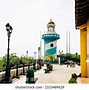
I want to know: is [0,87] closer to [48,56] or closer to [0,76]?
[0,76]

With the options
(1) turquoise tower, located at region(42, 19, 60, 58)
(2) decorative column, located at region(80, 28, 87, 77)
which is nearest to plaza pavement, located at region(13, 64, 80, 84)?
(2) decorative column, located at region(80, 28, 87, 77)

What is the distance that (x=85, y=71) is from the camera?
22.8m

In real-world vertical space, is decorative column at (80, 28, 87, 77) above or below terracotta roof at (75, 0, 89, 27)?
below

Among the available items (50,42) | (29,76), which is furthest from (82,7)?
(50,42)

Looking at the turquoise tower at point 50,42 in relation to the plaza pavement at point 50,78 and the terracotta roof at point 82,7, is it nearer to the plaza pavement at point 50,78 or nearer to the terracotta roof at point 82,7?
the plaza pavement at point 50,78

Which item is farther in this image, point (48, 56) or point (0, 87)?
point (48, 56)

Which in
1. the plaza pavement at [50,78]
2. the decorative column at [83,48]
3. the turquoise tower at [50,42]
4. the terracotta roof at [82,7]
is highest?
the turquoise tower at [50,42]

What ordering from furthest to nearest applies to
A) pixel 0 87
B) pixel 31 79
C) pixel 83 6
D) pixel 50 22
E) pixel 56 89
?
pixel 50 22 → pixel 31 79 → pixel 83 6 → pixel 0 87 → pixel 56 89

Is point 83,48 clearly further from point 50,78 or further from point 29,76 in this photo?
point 29,76

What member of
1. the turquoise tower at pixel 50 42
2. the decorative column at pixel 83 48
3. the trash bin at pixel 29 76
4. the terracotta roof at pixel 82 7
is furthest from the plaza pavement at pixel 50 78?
the turquoise tower at pixel 50 42

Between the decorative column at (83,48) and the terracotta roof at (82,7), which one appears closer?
the terracotta roof at (82,7)

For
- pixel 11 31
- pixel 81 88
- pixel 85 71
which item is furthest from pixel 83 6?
pixel 85 71

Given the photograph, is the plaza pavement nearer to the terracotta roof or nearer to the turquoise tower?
the terracotta roof

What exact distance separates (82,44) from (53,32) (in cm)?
4258
